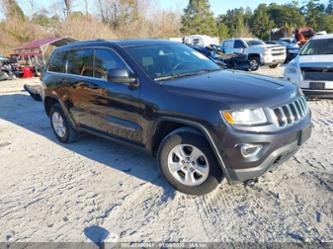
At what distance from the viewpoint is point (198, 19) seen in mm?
54062

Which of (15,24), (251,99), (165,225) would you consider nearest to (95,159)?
(165,225)

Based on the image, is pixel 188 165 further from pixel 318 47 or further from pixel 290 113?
pixel 318 47

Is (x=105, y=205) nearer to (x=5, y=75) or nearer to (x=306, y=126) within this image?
(x=306, y=126)

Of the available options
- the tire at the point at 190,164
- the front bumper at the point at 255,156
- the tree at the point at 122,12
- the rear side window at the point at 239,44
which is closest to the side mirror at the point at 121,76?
the tire at the point at 190,164

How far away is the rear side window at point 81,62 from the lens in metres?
4.82

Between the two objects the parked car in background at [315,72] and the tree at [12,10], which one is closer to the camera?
the parked car in background at [315,72]

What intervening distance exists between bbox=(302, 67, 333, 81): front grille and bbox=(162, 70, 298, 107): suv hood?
432cm

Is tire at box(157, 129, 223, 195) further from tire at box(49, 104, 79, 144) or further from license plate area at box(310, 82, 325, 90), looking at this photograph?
license plate area at box(310, 82, 325, 90)

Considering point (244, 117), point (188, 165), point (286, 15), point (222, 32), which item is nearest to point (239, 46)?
point (188, 165)

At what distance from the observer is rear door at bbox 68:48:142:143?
410 centimetres

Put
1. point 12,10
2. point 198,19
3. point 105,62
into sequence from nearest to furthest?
1. point 105,62
2. point 12,10
3. point 198,19

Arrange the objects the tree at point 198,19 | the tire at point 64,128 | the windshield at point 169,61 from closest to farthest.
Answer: the windshield at point 169,61
the tire at point 64,128
the tree at point 198,19

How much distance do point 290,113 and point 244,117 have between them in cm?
61

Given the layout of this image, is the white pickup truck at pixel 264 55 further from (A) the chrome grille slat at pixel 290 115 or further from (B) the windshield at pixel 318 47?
(A) the chrome grille slat at pixel 290 115
